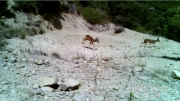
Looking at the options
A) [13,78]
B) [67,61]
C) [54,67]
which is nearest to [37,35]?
[67,61]

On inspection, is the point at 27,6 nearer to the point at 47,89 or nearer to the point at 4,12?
the point at 4,12

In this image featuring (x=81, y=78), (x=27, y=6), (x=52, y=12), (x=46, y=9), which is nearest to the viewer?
(x=81, y=78)

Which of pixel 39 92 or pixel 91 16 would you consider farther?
pixel 91 16

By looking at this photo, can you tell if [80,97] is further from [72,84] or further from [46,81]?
[46,81]

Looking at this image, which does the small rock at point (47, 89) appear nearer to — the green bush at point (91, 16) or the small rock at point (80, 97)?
the small rock at point (80, 97)

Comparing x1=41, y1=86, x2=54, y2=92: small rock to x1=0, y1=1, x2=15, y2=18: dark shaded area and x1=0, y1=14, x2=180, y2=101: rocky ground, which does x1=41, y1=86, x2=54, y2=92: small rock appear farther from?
x1=0, y1=1, x2=15, y2=18: dark shaded area

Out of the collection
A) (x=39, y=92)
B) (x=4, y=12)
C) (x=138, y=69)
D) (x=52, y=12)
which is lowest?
(x=39, y=92)

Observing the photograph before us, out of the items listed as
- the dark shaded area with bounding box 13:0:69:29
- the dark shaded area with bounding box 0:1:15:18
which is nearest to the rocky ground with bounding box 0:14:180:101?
the dark shaded area with bounding box 0:1:15:18

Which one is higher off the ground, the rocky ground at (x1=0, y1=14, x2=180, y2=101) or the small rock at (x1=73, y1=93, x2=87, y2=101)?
the rocky ground at (x1=0, y1=14, x2=180, y2=101)

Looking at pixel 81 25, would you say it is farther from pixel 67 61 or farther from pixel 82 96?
pixel 82 96

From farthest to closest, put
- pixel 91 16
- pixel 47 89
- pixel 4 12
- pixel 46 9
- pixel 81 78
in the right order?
pixel 91 16, pixel 46 9, pixel 4 12, pixel 81 78, pixel 47 89

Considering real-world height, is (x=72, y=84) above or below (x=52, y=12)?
below

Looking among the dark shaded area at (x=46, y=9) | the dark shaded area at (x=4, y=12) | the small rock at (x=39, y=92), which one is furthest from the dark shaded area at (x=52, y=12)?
the small rock at (x=39, y=92)

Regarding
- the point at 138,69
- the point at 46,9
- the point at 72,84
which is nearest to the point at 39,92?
the point at 72,84
